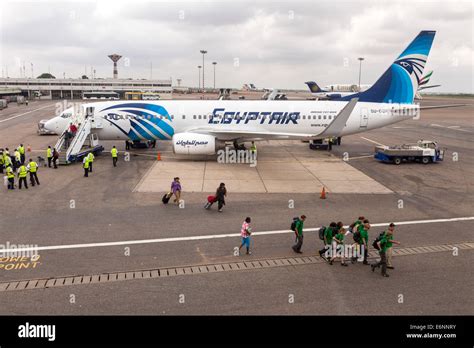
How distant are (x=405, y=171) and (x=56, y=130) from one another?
27.9 metres

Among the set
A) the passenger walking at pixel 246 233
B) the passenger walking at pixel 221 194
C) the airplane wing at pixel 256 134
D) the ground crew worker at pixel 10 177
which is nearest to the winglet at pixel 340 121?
the airplane wing at pixel 256 134

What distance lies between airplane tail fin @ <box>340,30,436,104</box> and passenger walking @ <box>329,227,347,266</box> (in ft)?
78.5

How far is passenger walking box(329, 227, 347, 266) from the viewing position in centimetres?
1375

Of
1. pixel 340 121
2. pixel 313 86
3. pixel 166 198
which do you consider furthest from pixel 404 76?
pixel 313 86

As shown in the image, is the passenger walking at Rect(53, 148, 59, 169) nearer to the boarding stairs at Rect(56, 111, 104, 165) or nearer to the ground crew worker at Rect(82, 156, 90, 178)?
the boarding stairs at Rect(56, 111, 104, 165)

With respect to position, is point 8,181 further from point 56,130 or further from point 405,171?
point 405,171

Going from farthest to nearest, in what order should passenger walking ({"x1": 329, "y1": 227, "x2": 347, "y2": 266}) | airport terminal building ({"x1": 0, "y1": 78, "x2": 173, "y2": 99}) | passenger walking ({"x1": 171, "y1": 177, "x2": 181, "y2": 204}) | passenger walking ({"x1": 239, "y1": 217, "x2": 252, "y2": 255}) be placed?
airport terminal building ({"x1": 0, "y1": 78, "x2": 173, "y2": 99}), passenger walking ({"x1": 171, "y1": 177, "x2": 181, "y2": 204}), passenger walking ({"x1": 239, "y1": 217, "x2": 252, "y2": 255}), passenger walking ({"x1": 329, "y1": 227, "x2": 347, "y2": 266})

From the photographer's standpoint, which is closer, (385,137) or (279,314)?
(279,314)

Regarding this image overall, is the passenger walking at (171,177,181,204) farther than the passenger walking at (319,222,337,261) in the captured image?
Yes

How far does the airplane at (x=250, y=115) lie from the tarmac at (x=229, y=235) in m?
2.97

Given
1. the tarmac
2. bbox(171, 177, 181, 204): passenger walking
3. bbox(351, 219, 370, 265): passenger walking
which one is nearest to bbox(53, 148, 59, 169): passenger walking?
the tarmac

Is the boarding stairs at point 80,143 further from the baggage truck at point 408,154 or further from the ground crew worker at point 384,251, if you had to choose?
the ground crew worker at point 384,251

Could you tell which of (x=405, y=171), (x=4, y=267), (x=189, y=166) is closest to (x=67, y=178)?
(x=189, y=166)

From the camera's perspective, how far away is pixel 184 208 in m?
19.8
